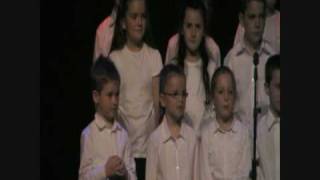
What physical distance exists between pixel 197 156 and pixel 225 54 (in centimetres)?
39

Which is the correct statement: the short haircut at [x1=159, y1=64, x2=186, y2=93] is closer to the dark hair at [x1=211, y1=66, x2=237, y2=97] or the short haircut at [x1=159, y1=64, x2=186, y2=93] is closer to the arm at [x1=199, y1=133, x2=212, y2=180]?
the dark hair at [x1=211, y1=66, x2=237, y2=97]

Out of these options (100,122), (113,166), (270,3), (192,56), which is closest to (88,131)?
(100,122)

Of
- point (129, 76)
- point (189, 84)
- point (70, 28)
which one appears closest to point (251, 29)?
point (189, 84)

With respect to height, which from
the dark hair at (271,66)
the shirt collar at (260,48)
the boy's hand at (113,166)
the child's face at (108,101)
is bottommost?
the boy's hand at (113,166)

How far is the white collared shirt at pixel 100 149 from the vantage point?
8.74 feet

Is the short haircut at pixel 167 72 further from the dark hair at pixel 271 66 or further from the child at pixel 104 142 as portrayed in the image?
the dark hair at pixel 271 66

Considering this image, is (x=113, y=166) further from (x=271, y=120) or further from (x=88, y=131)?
(x=271, y=120)

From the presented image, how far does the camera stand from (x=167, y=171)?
105 inches

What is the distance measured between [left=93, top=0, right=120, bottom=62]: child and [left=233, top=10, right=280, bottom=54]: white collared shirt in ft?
1.50

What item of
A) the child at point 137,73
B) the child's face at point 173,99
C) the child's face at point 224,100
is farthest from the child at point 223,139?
the child at point 137,73

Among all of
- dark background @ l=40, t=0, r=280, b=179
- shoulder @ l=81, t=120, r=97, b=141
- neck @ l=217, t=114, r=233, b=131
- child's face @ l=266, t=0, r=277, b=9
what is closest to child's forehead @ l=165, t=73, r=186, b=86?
dark background @ l=40, t=0, r=280, b=179

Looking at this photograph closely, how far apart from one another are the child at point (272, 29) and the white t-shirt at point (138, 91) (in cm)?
32

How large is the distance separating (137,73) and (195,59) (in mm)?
223

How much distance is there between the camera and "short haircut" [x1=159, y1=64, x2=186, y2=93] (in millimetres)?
2686
